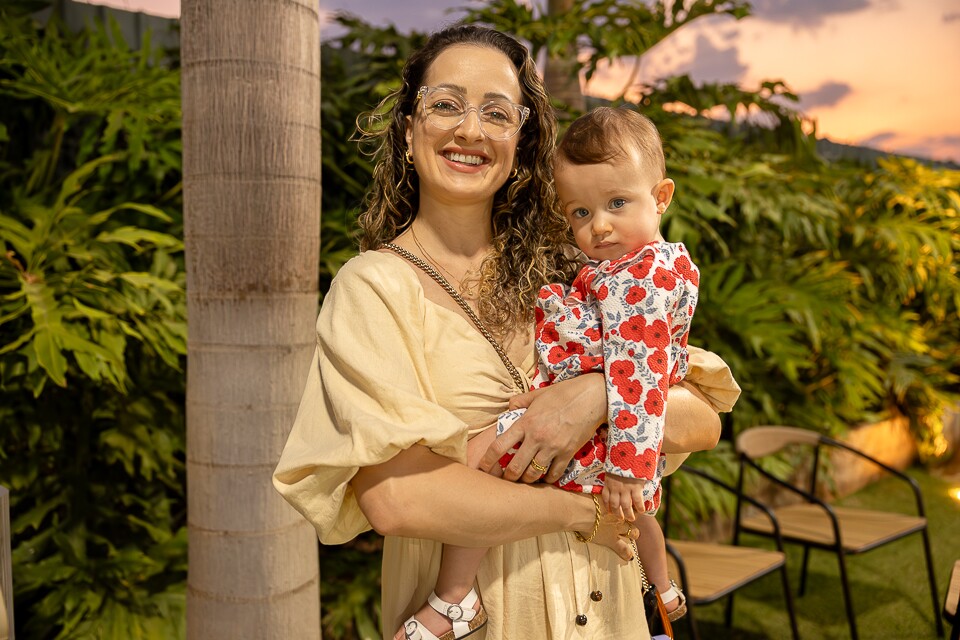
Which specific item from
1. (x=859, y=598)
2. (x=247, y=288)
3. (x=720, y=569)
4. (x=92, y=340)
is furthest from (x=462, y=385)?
(x=859, y=598)

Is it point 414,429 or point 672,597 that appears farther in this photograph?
point 672,597

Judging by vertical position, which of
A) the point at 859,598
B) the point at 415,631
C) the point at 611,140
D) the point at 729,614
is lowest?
the point at 859,598

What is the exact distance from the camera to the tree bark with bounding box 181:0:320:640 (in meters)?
2.08

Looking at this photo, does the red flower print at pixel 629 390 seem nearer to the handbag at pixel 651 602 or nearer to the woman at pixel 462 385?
the woman at pixel 462 385

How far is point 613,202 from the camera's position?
148 cm

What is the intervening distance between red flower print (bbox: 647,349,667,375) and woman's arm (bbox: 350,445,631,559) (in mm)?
296

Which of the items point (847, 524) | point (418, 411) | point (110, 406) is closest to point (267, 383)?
point (418, 411)

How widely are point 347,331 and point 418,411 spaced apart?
0.19 m

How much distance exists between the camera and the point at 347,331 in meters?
1.32

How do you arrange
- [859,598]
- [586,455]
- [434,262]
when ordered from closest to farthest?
1. [586,455]
2. [434,262]
3. [859,598]

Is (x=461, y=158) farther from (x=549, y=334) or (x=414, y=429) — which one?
(x=414, y=429)

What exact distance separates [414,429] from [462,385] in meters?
0.21

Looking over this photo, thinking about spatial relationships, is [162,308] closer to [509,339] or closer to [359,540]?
[359,540]

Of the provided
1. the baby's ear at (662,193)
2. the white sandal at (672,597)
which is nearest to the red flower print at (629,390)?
the baby's ear at (662,193)
